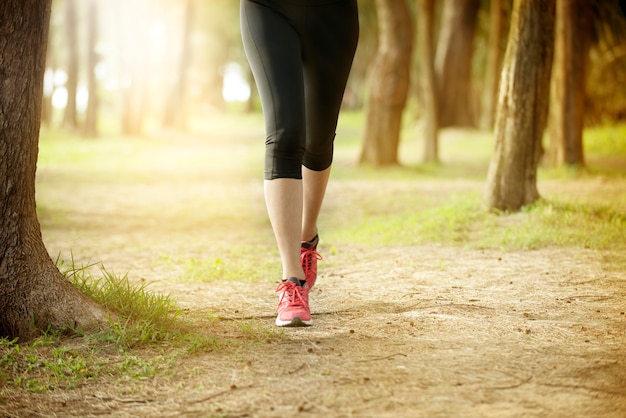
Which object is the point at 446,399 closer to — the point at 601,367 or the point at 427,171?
the point at 601,367

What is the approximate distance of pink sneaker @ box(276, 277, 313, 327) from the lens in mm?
3855

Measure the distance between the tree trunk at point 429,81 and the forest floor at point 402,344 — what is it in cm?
826

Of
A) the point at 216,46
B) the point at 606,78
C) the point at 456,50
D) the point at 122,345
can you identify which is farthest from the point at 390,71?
the point at 216,46

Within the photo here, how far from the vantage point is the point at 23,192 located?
3.71 m

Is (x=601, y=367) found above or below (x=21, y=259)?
below

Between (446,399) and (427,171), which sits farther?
(427,171)

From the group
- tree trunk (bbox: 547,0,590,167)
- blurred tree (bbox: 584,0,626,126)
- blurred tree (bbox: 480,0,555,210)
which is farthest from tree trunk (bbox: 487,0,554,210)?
blurred tree (bbox: 584,0,626,126)

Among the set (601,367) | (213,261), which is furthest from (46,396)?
(213,261)

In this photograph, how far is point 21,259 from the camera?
367 cm

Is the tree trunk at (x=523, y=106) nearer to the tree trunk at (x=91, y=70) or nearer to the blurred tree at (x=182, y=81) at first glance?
the tree trunk at (x=91, y=70)

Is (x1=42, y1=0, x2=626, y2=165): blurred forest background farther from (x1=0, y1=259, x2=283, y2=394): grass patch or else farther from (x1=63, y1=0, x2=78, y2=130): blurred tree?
(x1=0, y1=259, x2=283, y2=394): grass patch

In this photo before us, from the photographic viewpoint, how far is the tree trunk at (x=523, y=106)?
24.7 feet

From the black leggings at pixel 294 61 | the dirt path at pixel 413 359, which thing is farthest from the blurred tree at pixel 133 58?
the black leggings at pixel 294 61

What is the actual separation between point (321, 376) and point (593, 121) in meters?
19.6
